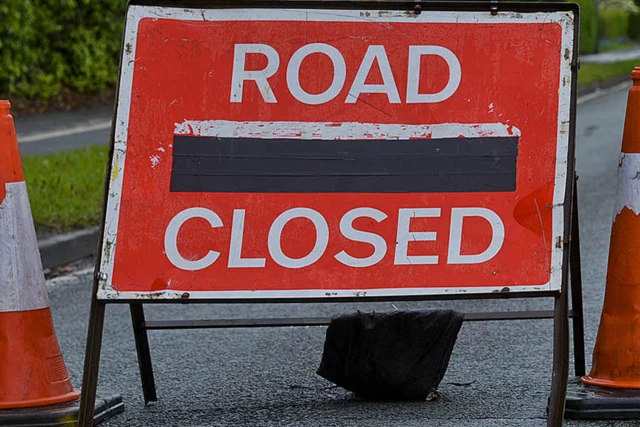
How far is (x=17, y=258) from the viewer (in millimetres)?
3820

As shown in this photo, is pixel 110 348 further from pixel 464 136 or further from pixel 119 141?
pixel 464 136

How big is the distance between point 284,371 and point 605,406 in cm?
136

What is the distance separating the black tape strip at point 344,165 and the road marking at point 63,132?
9.50 metres

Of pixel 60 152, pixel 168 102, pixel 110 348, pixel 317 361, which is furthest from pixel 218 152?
pixel 60 152

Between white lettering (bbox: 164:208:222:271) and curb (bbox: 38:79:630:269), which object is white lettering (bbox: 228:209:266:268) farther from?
curb (bbox: 38:79:630:269)

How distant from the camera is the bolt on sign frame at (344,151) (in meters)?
3.52

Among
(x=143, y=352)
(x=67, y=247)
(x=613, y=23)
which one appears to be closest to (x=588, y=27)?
(x=613, y=23)

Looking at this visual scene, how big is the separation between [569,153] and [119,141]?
132 cm

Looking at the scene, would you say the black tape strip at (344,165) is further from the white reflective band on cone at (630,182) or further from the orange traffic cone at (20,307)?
the orange traffic cone at (20,307)

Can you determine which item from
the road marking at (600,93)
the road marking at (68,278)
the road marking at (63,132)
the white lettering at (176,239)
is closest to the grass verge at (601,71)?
the road marking at (600,93)

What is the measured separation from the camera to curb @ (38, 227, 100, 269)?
278 inches

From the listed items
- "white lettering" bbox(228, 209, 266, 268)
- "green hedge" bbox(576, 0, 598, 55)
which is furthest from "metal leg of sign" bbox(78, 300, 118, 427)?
"green hedge" bbox(576, 0, 598, 55)

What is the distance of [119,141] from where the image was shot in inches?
140

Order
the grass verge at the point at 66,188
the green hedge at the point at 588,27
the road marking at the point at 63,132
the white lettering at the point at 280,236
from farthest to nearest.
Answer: the green hedge at the point at 588,27 < the road marking at the point at 63,132 < the grass verge at the point at 66,188 < the white lettering at the point at 280,236
